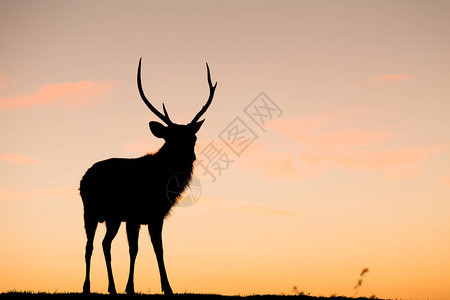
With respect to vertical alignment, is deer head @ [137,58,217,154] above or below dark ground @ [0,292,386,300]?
above

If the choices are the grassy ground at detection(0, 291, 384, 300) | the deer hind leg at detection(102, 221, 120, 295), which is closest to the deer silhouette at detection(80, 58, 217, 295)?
the deer hind leg at detection(102, 221, 120, 295)

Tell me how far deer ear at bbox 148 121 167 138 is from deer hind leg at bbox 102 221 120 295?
2.16m

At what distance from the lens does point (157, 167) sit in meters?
14.1

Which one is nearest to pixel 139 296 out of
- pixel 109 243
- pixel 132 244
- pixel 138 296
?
pixel 138 296

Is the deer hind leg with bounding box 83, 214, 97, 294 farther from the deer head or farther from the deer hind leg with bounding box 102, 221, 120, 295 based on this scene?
the deer head

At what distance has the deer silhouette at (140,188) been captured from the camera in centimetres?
1357

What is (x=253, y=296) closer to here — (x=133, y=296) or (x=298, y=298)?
(x=298, y=298)

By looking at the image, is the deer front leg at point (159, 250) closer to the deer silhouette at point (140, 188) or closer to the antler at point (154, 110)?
the deer silhouette at point (140, 188)

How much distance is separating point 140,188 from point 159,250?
158cm

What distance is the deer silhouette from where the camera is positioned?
1357 centimetres

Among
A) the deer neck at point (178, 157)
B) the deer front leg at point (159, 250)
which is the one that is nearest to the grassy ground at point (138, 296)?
the deer front leg at point (159, 250)

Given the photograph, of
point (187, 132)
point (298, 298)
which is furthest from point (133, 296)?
point (187, 132)

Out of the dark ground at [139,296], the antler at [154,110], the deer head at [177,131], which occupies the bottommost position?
the dark ground at [139,296]

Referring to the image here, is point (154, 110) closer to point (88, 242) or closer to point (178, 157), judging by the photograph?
Result: point (178, 157)
